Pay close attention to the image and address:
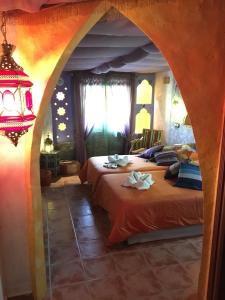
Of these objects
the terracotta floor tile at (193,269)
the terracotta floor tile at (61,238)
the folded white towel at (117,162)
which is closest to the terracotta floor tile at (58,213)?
the terracotta floor tile at (61,238)

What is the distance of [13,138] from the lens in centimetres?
157

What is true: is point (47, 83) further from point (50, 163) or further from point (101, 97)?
point (101, 97)

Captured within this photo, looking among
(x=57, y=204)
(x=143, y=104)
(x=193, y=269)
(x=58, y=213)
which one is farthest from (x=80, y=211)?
(x=143, y=104)

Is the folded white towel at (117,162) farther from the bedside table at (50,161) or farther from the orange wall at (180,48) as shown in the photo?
the orange wall at (180,48)

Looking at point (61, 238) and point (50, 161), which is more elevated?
point (50, 161)

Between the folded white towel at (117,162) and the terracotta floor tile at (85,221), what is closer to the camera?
the terracotta floor tile at (85,221)

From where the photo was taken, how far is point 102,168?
4.35m

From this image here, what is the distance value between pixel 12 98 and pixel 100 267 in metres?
2.10

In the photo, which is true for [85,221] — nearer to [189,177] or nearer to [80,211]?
[80,211]

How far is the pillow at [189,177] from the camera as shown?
3389 mm

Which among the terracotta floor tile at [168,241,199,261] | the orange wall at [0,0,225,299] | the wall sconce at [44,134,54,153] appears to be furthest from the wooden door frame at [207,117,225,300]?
the wall sconce at [44,134,54,153]

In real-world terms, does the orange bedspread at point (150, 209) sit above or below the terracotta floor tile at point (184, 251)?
above

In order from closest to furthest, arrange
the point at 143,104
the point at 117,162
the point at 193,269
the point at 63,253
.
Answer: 1. the point at 193,269
2. the point at 63,253
3. the point at 117,162
4. the point at 143,104

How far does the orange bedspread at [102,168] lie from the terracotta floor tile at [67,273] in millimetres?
1578
